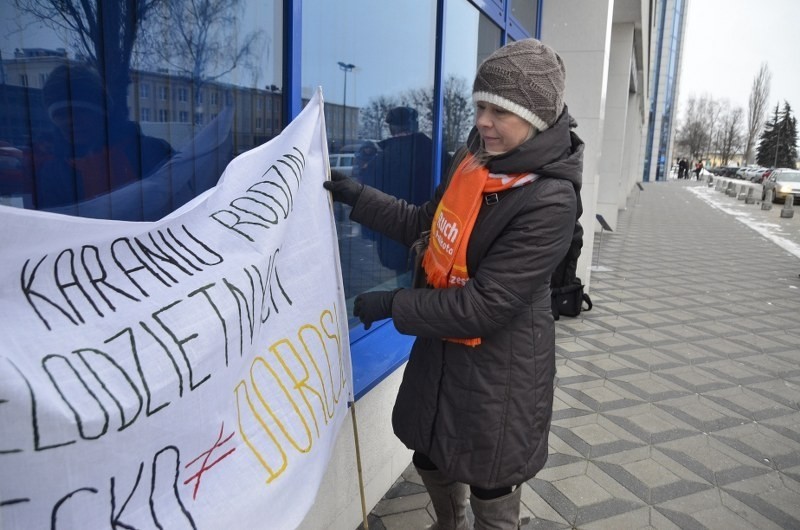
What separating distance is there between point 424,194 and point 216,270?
2.49 meters

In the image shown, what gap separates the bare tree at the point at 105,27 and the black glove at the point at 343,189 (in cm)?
74

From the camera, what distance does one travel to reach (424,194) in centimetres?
372

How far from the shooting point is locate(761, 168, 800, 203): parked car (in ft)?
83.6

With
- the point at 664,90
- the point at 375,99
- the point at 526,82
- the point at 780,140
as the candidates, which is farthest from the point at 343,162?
the point at 780,140

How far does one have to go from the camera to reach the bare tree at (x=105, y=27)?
4.38ft

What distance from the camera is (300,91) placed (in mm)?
2195

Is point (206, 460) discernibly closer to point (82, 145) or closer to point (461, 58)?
point (82, 145)

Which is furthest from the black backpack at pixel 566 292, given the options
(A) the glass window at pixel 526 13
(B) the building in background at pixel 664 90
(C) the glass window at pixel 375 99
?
(B) the building in background at pixel 664 90

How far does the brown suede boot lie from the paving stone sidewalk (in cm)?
41

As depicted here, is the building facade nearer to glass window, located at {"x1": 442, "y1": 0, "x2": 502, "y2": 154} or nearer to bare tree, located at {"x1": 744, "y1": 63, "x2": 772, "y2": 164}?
glass window, located at {"x1": 442, "y1": 0, "x2": 502, "y2": 154}

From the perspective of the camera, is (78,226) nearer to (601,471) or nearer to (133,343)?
(133,343)

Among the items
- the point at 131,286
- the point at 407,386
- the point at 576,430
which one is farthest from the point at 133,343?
the point at 576,430

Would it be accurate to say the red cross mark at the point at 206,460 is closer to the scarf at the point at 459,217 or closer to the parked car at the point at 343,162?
the scarf at the point at 459,217

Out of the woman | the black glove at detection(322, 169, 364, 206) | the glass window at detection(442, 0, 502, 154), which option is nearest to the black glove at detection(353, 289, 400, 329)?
the woman
